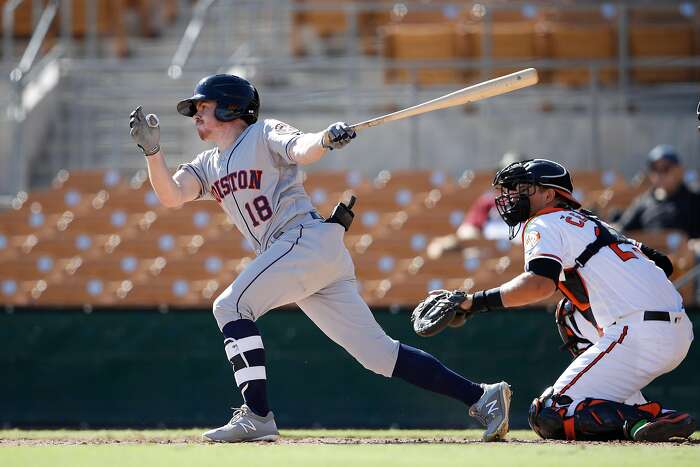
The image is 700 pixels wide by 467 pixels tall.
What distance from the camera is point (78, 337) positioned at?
8.02 metres

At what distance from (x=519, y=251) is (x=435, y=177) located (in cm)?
168

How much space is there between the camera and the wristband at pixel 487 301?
514 centimetres

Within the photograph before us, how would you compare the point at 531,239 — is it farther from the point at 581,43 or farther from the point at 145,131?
the point at 581,43

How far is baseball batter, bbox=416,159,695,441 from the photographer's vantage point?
16.9ft

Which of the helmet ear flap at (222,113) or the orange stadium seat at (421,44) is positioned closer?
the helmet ear flap at (222,113)

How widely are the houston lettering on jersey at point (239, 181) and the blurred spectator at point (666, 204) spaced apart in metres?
4.80

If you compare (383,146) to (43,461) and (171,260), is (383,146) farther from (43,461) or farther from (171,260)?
(43,461)

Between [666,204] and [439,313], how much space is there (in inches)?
193

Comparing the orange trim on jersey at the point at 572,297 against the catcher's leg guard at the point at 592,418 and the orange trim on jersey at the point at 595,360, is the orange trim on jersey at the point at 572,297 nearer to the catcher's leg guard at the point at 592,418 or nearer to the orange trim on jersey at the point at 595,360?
the orange trim on jersey at the point at 595,360

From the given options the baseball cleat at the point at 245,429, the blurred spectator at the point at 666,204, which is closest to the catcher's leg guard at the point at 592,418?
the baseball cleat at the point at 245,429

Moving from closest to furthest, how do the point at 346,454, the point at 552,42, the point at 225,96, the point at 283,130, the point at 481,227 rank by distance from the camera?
the point at 346,454
the point at 283,130
the point at 225,96
the point at 481,227
the point at 552,42

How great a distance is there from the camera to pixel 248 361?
516cm

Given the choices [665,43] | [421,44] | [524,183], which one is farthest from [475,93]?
[665,43]

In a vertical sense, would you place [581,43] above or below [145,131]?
below
